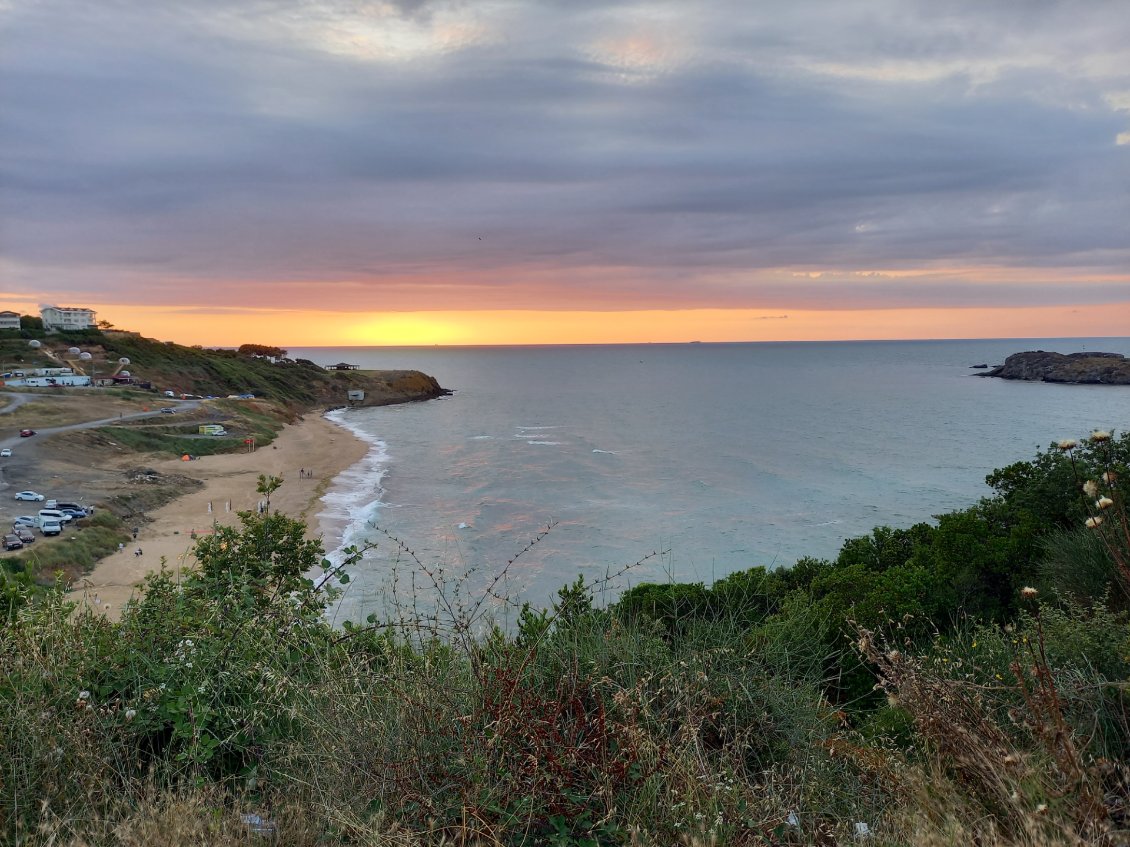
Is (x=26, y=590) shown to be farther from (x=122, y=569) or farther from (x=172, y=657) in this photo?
(x=122, y=569)

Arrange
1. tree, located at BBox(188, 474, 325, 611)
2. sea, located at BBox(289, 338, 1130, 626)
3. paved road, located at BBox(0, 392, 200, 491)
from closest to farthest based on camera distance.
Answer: tree, located at BBox(188, 474, 325, 611)
sea, located at BBox(289, 338, 1130, 626)
paved road, located at BBox(0, 392, 200, 491)

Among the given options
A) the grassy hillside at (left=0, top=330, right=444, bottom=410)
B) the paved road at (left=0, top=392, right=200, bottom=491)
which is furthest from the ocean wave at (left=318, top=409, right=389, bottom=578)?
the grassy hillside at (left=0, top=330, right=444, bottom=410)

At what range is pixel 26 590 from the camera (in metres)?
6.89

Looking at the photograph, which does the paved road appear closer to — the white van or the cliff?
the white van

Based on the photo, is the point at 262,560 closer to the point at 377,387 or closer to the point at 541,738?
the point at 541,738

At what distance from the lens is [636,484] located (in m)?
51.0

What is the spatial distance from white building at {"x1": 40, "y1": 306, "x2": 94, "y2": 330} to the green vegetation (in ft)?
466

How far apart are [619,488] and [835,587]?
37329 millimetres

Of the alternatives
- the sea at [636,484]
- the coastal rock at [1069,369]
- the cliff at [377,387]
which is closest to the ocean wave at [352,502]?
the sea at [636,484]

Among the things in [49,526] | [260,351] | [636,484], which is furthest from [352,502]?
[260,351]

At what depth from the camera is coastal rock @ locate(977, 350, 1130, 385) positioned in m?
147

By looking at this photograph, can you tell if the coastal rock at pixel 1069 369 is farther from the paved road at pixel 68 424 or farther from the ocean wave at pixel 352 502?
the paved road at pixel 68 424

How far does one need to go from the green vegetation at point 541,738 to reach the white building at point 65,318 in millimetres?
141966

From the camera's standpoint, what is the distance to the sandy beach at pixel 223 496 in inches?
1176
